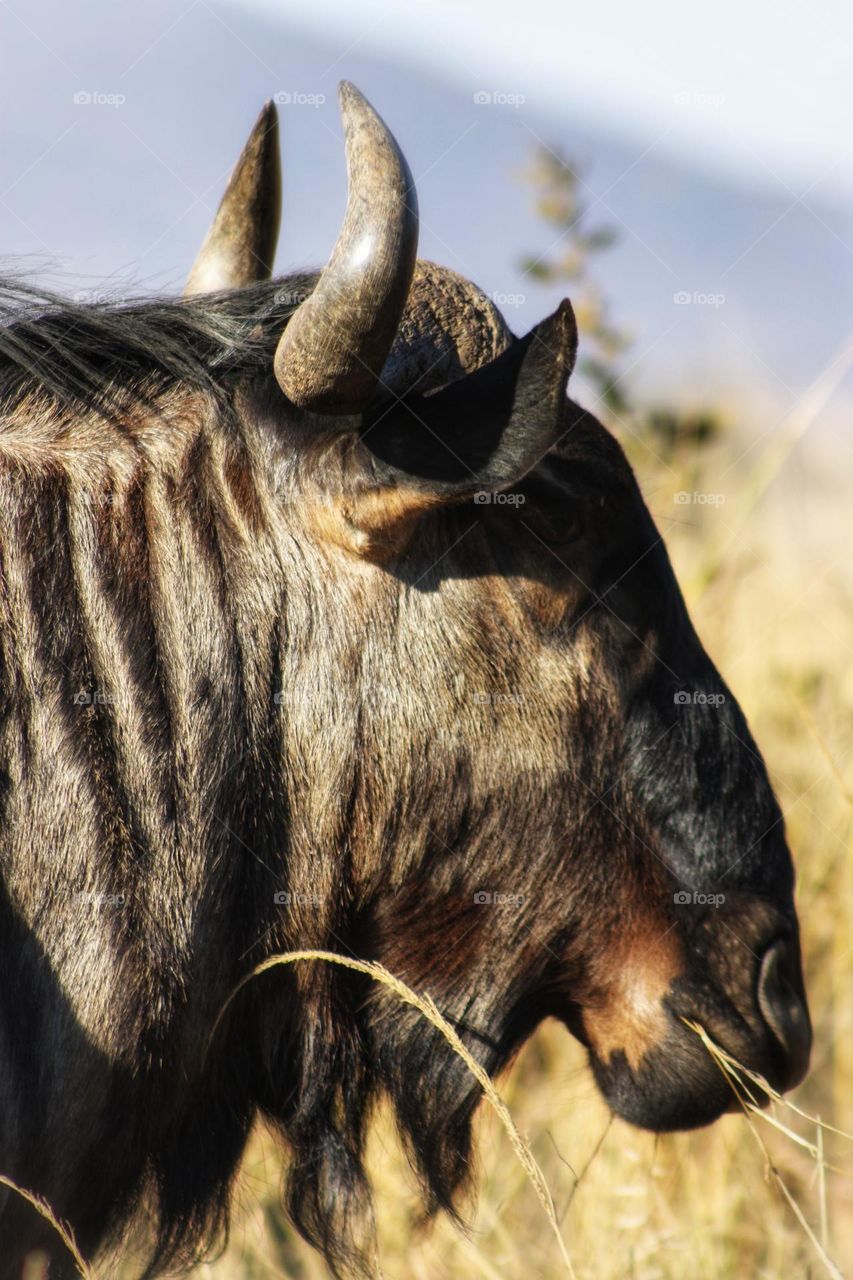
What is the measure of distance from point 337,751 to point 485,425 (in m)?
0.79

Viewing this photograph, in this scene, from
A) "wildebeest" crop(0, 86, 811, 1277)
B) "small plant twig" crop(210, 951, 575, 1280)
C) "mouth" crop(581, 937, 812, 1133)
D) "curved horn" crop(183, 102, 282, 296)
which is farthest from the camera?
"curved horn" crop(183, 102, 282, 296)

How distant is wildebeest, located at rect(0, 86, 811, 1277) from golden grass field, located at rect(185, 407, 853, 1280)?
42 centimetres

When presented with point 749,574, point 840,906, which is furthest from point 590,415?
point 749,574

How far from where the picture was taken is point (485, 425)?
2.57m

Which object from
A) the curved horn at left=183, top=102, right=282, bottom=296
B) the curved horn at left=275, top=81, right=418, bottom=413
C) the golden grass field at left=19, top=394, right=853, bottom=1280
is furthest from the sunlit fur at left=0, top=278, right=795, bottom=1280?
the curved horn at left=183, top=102, right=282, bottom=296

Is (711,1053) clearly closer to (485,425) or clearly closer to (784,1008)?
(784,1008)

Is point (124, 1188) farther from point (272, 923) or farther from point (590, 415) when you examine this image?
point (590, 415)

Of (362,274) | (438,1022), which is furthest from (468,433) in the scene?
(438,1022)

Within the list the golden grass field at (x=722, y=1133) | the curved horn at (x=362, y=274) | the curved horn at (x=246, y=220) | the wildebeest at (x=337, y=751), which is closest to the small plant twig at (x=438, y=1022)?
the wildebeest at (x=337, y=751)

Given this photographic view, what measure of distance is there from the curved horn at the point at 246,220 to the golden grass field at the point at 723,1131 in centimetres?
145

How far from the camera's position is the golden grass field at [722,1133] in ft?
14.0

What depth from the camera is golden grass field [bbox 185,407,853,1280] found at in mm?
4281

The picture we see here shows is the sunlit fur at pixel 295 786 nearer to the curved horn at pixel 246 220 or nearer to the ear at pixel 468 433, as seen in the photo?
the ear at pixel 468 433

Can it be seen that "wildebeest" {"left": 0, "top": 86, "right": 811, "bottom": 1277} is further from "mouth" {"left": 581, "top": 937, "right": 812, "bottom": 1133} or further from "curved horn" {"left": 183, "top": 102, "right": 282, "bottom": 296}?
"curved horn" {"left": 183, "top": 102, "right": 282, "bottom": 296}
